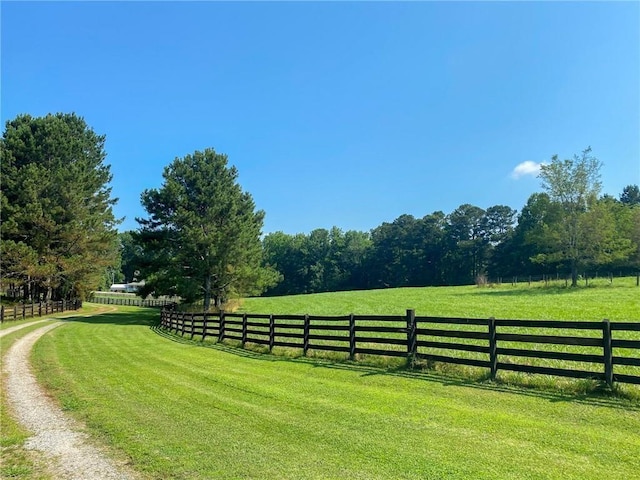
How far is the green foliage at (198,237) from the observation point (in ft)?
114

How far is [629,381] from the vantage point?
7.48 m

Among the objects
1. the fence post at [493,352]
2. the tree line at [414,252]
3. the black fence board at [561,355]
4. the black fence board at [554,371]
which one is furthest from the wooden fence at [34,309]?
the tree line at [414,252]

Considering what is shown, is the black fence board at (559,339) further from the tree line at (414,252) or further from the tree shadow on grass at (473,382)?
the tree line at (414,252)

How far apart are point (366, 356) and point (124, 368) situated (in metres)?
6.46

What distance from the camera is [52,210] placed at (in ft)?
129

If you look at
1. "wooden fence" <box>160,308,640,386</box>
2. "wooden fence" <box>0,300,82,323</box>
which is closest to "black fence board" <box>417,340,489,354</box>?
"wooden fence" <box>160,308,640,386</box>

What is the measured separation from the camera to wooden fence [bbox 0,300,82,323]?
1277 inches

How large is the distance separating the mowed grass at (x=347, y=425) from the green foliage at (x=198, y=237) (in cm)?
2426

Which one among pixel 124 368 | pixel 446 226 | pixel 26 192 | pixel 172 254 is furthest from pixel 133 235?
pixel 446 226

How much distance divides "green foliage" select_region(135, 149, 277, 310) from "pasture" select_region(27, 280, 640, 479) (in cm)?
2412

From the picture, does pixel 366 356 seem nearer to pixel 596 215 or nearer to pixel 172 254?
pixel 172 254

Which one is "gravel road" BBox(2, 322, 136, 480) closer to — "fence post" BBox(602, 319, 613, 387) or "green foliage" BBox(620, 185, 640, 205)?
"fence post" BBox(602, 319, 613, 387)

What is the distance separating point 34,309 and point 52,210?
8.72 metres

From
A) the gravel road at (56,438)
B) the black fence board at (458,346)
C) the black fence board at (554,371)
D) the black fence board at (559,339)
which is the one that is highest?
the black fence board at (559,339)
